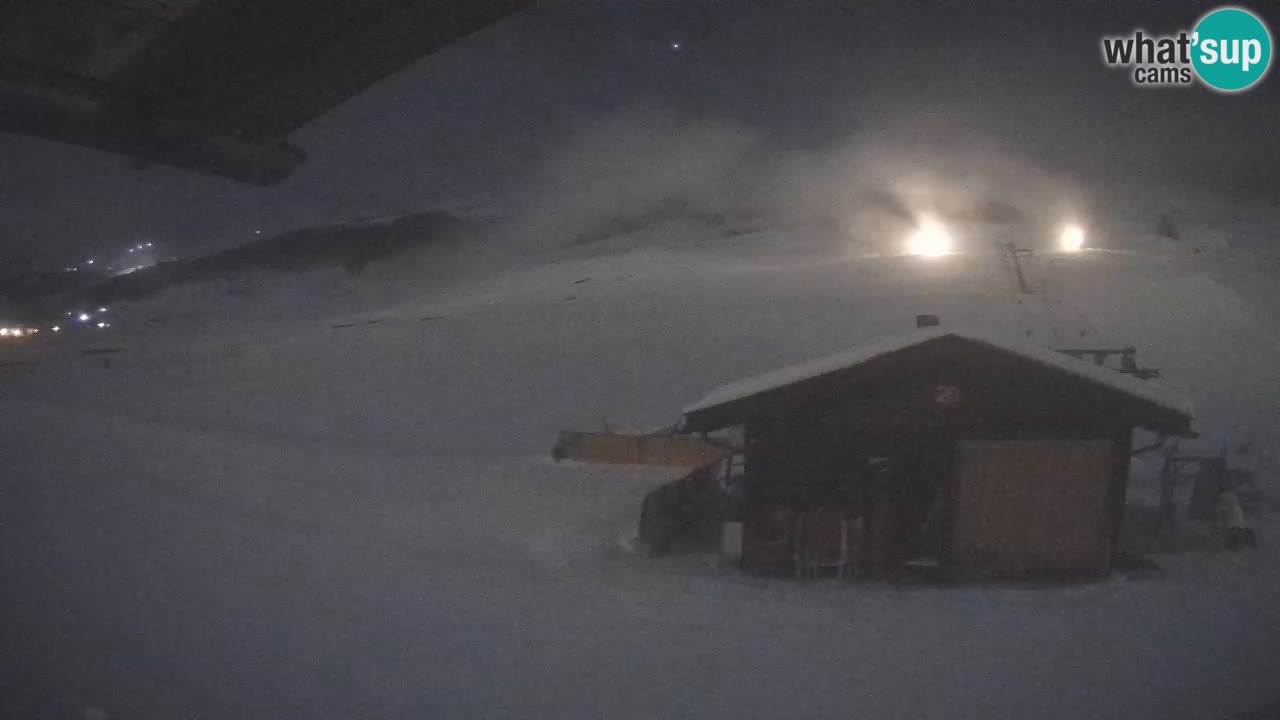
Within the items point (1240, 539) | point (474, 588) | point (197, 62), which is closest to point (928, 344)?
point (1240, 539)

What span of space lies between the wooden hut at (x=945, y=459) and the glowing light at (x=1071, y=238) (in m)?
42.7

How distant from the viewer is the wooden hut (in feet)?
35.5

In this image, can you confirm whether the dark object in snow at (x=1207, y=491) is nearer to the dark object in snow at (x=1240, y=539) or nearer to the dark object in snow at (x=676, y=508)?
the dark object in snow at (x=1240, y=539)

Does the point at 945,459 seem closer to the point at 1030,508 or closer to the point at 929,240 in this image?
the point at 1030,508

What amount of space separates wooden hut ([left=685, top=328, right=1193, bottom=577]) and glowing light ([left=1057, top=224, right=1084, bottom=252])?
140 ft

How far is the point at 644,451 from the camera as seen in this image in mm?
19141

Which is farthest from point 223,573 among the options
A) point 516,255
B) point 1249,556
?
point 516,255

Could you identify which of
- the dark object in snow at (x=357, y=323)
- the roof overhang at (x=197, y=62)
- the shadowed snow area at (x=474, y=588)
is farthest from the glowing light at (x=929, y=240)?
the roof overhang at (x=197, y=62)

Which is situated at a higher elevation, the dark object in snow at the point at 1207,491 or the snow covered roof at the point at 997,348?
the snow covered roof at the point at 997,348

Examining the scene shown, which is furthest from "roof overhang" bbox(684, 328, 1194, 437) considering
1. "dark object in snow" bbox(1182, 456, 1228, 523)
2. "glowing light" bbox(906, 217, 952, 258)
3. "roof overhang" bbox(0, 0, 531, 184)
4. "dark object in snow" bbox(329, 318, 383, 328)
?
"glowing light" bbox(906, 217, 952, 258)

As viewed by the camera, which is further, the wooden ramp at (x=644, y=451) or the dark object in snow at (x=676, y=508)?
the wooden ramp at (x=644, y=451)

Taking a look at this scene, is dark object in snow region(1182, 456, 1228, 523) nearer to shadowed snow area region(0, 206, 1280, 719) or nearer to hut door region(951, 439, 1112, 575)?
shadowed snow area region(0, 206, 1280, 719)

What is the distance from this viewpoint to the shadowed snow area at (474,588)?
20.8ft

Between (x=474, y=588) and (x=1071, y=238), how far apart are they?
58234 millimetres
